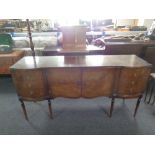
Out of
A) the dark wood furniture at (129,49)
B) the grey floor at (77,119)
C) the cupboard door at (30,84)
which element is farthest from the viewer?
the dark wood furniture at (129,49)

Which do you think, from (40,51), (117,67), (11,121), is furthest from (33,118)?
(40,51)

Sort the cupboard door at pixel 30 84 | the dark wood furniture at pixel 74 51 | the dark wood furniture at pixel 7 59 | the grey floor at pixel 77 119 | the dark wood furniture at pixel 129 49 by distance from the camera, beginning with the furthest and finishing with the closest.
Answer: the dark wood furniture at pixel 7 59 → the dark wood furniture at pixel 129 49 → the dark wood furniture at pixel 74 51 → the grey floor at pixel 77 119 → the cupboard door at pixel 30 84

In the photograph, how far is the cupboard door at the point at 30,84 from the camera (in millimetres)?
1756

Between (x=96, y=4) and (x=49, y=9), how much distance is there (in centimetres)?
13

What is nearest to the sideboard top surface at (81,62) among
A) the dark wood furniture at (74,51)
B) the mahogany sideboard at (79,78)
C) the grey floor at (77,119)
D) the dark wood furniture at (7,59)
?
the mahogany sideboard at (79,78)

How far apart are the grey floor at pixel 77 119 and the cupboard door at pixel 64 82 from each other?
373 millimetres

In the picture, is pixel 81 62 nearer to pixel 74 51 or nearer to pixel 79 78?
pixel 79 78

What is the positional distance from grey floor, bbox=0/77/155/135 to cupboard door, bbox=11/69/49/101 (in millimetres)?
365

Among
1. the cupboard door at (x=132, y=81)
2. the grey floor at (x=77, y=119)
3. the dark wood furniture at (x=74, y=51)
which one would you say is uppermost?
the dark wood furniture at (x=74, y=51)

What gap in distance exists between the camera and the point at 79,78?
1.83 meters

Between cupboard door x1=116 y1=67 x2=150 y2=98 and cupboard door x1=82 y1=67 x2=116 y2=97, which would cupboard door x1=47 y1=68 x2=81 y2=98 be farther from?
cupboard door x1=116 y1=67 x2=150 y2=98

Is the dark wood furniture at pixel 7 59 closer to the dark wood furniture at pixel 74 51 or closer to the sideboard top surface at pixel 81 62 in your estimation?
the dark wood furniture at pixel 74 51

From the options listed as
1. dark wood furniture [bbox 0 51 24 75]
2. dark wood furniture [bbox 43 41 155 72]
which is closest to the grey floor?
dark wood furniture [bbox 0 51 24 75]

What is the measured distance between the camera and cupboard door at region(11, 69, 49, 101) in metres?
1.76
